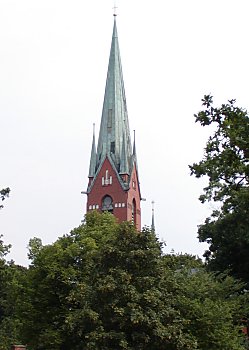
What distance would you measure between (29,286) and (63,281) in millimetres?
2997

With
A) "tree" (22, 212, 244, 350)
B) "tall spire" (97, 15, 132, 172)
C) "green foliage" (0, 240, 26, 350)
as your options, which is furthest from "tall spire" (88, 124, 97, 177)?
"tree" (22, 212, 244, 350)

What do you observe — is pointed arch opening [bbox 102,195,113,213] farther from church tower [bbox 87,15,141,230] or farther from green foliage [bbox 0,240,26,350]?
green foliage [bbox 0,240,26,350]

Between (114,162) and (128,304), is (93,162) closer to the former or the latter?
(114,162)

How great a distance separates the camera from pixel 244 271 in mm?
28219

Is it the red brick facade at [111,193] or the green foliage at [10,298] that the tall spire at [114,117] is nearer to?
the red brick facade at [111,193]

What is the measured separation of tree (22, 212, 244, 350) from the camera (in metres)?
16.2

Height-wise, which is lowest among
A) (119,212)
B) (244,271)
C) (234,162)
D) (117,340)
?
(117,340)

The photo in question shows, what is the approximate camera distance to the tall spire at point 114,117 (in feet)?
193

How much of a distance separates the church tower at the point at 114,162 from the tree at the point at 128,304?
35.1 metres

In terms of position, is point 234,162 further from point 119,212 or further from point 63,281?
point 119,212

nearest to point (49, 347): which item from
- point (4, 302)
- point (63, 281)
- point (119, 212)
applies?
point (63, 281)

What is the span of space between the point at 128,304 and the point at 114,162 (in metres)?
43.1

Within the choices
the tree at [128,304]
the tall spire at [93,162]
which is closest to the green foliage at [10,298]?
the tree at [128,304]

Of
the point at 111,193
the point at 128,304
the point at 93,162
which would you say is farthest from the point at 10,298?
the point at 93,162
